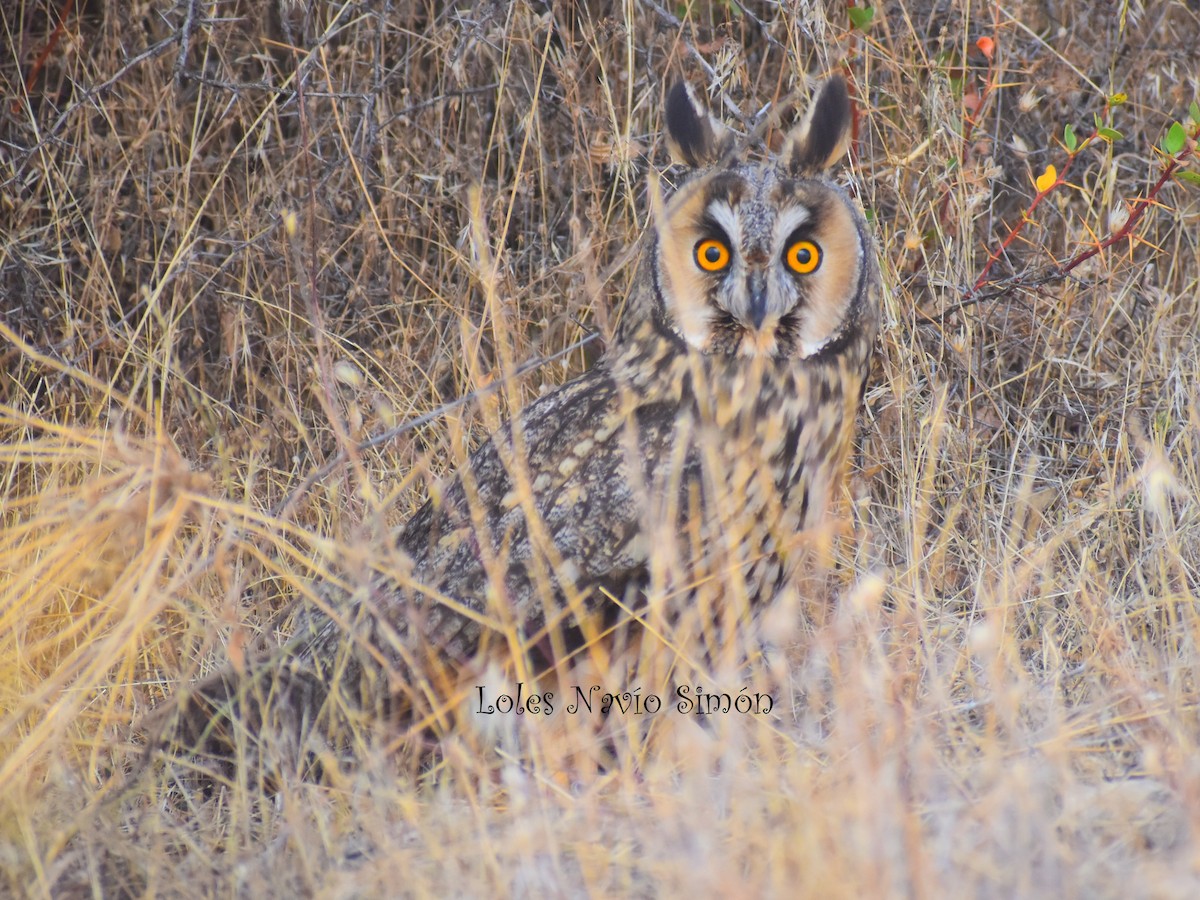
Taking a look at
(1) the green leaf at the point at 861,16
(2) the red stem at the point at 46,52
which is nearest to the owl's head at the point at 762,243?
(1) the green leaf at the point at 861,16

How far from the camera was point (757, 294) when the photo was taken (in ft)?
7.57

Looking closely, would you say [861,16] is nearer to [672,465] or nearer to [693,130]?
[693,130]

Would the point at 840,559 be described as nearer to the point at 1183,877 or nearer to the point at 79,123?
the point at 1183,877

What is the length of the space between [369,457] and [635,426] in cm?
113

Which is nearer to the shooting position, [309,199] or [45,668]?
[45,668]

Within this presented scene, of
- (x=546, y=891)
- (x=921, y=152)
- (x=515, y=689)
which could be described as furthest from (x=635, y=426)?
(x=921, y=152)

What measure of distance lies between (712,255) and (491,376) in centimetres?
125

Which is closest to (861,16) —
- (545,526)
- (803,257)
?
(803,257)

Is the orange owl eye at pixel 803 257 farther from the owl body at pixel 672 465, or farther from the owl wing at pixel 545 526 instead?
the owl wing at pixel 545 526

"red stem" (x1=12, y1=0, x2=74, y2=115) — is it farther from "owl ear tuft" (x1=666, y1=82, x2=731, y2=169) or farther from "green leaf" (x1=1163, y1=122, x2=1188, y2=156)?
"green leaf" (x1=1163, y1=122, x2=1188, y2=156)

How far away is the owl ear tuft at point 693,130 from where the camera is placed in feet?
8.24

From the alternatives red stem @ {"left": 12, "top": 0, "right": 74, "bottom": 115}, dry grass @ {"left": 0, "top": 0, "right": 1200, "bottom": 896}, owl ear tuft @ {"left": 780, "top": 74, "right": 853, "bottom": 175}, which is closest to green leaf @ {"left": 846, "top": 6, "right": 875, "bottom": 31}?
dry grass @ {"left": 0, "top": 0, "right": 1200, "bottom": 896}

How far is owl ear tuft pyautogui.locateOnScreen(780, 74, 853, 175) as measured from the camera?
96.3 inches

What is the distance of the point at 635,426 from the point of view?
238 cm
